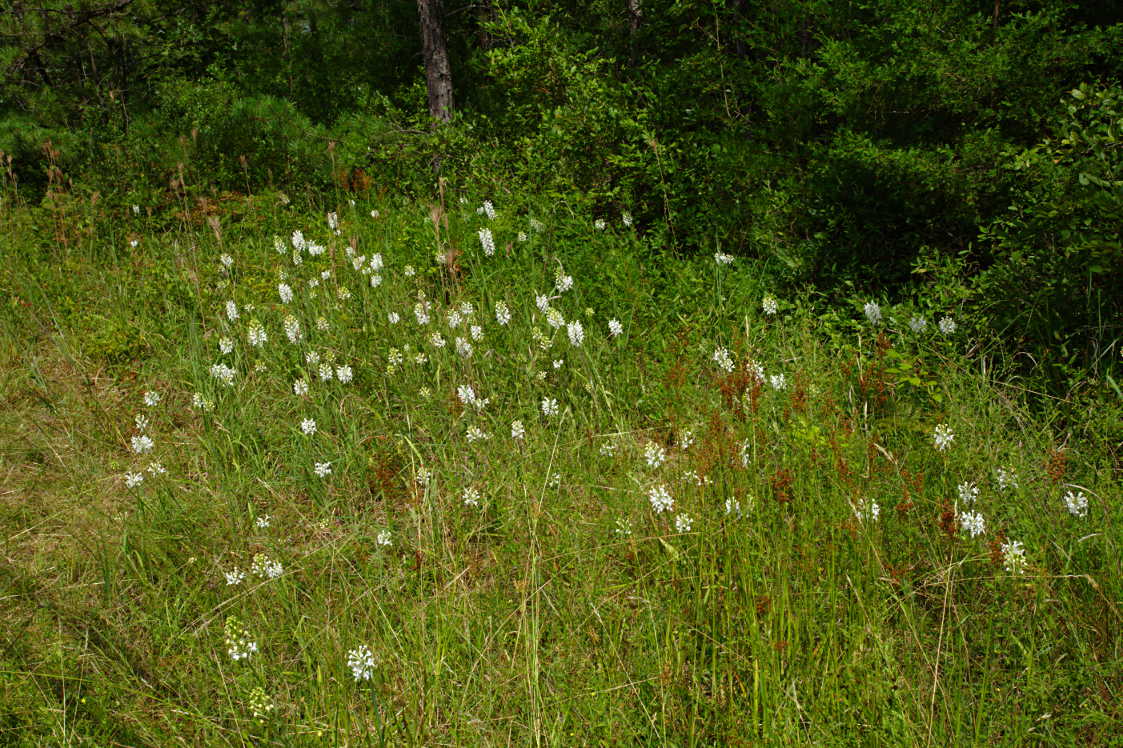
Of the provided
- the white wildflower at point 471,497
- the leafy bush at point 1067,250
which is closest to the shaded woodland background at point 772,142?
the leafy bush at point 1067,250

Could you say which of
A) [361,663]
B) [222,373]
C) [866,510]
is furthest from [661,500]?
[222,373]

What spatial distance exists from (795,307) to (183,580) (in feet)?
10.7

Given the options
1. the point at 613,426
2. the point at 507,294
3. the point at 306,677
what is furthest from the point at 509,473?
the point at 507,294

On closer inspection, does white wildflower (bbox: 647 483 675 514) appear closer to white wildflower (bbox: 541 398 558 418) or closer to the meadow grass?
the meadow grass

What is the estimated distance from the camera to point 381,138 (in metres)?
6.50

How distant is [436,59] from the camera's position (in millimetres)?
6895

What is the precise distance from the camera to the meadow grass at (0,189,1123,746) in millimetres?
1957

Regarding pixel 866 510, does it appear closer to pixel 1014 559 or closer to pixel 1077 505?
pixel 1014 559

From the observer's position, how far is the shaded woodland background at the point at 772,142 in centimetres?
337

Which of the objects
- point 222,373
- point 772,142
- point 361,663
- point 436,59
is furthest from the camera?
point 436,59

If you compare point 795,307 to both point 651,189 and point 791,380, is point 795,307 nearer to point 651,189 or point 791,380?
point 791,380

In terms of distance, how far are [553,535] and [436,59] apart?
5688 millimetres

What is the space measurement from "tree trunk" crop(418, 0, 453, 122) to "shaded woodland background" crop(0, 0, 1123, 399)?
0.44ft

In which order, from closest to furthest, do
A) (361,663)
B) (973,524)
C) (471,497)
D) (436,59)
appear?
(361,663) → (973,524) → (471,497) → (436,59)
